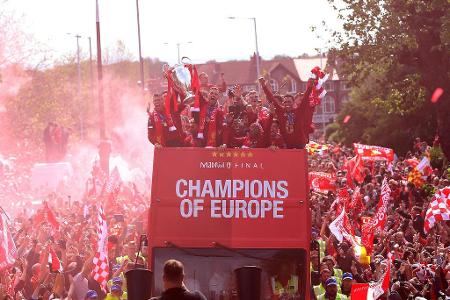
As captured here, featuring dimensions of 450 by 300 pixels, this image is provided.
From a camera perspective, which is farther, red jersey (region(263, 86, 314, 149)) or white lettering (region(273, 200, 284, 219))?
red jersey (region(263, 86, 314, 149))

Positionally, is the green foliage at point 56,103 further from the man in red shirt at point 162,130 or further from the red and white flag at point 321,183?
the man in red shirt at point 162,130

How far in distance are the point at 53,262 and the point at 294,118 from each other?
16.8 feet

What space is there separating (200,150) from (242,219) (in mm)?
928

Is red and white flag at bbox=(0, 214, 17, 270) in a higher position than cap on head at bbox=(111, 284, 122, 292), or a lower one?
higher

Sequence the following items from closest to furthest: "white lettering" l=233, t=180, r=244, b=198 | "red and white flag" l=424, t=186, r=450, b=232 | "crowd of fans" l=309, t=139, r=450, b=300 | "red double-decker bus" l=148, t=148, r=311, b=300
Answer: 1. "red double-decker bus" l=148, t=148, r=311, b=300
2. "white lettering" l=233, t=180, r=244, b=198
3. "crowd of fans" l=309, t=139, r=450, b=300
4. "red and white flag" l=424, t=186, r=450, b=232

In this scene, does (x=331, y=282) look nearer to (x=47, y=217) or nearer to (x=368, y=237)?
(x=368, y=237)

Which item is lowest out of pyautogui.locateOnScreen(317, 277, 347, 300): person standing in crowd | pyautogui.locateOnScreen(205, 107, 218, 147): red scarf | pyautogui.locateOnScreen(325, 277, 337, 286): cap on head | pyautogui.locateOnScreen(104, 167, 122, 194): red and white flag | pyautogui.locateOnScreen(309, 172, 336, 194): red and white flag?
pyautogui.locateOnScreen(317, 277, 347, 300): person standing in crowd

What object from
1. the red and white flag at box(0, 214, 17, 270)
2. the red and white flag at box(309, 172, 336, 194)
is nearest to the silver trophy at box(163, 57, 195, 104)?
the red and white flag at box(0, 214, 17, 270)

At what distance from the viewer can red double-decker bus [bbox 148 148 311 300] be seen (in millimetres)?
11453

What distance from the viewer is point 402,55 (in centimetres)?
3747

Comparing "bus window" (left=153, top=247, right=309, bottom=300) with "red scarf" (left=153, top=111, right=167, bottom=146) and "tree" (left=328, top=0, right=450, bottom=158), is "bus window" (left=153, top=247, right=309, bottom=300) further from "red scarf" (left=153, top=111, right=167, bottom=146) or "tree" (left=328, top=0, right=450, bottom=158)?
"tree" (left=328, top=0, right=450, bottom=158)

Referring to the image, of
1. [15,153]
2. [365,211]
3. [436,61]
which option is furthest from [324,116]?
[365,211]

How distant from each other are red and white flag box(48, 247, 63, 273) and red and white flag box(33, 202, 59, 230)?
6.10 meters

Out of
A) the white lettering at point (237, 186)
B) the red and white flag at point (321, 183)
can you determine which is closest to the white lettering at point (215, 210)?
the white lettering at point (237, 186)
